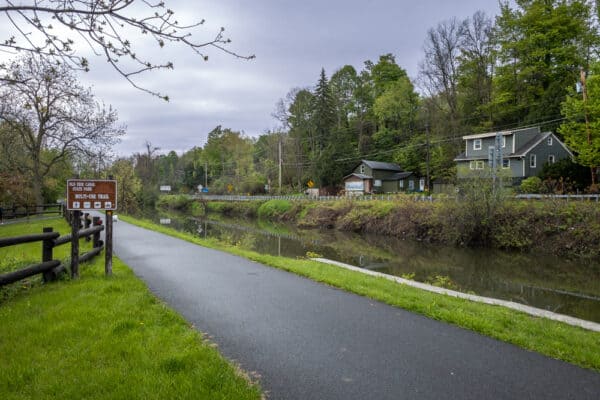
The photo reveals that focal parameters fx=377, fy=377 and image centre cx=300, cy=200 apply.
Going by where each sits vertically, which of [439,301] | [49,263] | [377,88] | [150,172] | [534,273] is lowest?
[534,273]

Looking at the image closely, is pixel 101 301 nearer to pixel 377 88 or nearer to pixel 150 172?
pixel 377 88

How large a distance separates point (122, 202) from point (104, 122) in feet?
88.7

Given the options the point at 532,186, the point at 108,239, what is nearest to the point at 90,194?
the point at 108,239

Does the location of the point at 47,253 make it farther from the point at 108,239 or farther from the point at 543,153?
the point at 543,153

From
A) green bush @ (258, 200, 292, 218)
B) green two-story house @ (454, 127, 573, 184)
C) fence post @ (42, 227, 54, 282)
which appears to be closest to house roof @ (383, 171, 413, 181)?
green two-story house @ (454, 127, 573, 184)

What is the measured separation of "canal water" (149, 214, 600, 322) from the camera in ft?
39.2

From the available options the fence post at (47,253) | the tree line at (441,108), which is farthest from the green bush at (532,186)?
the fence post at (47,253)

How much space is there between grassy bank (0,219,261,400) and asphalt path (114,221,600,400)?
46cm

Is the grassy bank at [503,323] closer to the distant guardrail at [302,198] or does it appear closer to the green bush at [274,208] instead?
the distant guardrail at [302,198]

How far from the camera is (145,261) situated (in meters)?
11.2

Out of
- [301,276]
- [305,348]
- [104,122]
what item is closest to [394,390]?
[305,348]

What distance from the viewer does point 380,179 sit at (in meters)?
55.3

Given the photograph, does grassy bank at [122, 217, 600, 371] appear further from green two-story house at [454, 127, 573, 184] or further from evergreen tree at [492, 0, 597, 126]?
evergreen tree at [492, 0, 597, 126]

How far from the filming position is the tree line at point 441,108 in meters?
40.5
